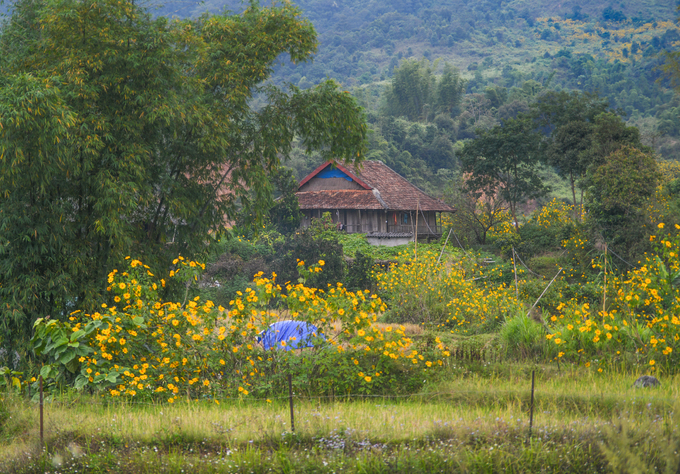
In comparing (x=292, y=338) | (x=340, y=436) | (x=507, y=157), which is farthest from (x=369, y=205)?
(x=340, y=436)

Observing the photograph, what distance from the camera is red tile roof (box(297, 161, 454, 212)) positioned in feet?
98.6

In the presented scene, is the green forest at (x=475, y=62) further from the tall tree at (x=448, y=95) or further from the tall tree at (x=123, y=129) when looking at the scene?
the tall tree at (x=123, y=129)

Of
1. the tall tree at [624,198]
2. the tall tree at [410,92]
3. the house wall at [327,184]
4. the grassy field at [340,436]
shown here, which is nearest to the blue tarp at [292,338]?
the grassy field at [340,436]

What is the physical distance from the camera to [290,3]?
10.2 metres

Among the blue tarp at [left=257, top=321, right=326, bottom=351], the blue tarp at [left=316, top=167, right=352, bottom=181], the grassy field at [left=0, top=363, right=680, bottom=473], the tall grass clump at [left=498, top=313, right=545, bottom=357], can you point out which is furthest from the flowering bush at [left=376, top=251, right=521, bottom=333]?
the blue tarp at [left=316, top=167, right=352, bottom=181]

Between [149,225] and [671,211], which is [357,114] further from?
[671,211]

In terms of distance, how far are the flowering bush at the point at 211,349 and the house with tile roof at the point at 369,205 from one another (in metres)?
22.8

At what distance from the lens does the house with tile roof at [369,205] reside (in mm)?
30297

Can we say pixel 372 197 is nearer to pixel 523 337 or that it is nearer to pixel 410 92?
pixel 523 337

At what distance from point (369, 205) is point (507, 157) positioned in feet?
28.1

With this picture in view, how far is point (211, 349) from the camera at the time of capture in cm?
647

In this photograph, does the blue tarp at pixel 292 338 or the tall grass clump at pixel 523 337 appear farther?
the tall grass clump at pixel 523 337

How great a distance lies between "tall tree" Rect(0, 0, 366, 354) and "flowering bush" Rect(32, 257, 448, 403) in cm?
155

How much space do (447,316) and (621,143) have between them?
46.3 feet
